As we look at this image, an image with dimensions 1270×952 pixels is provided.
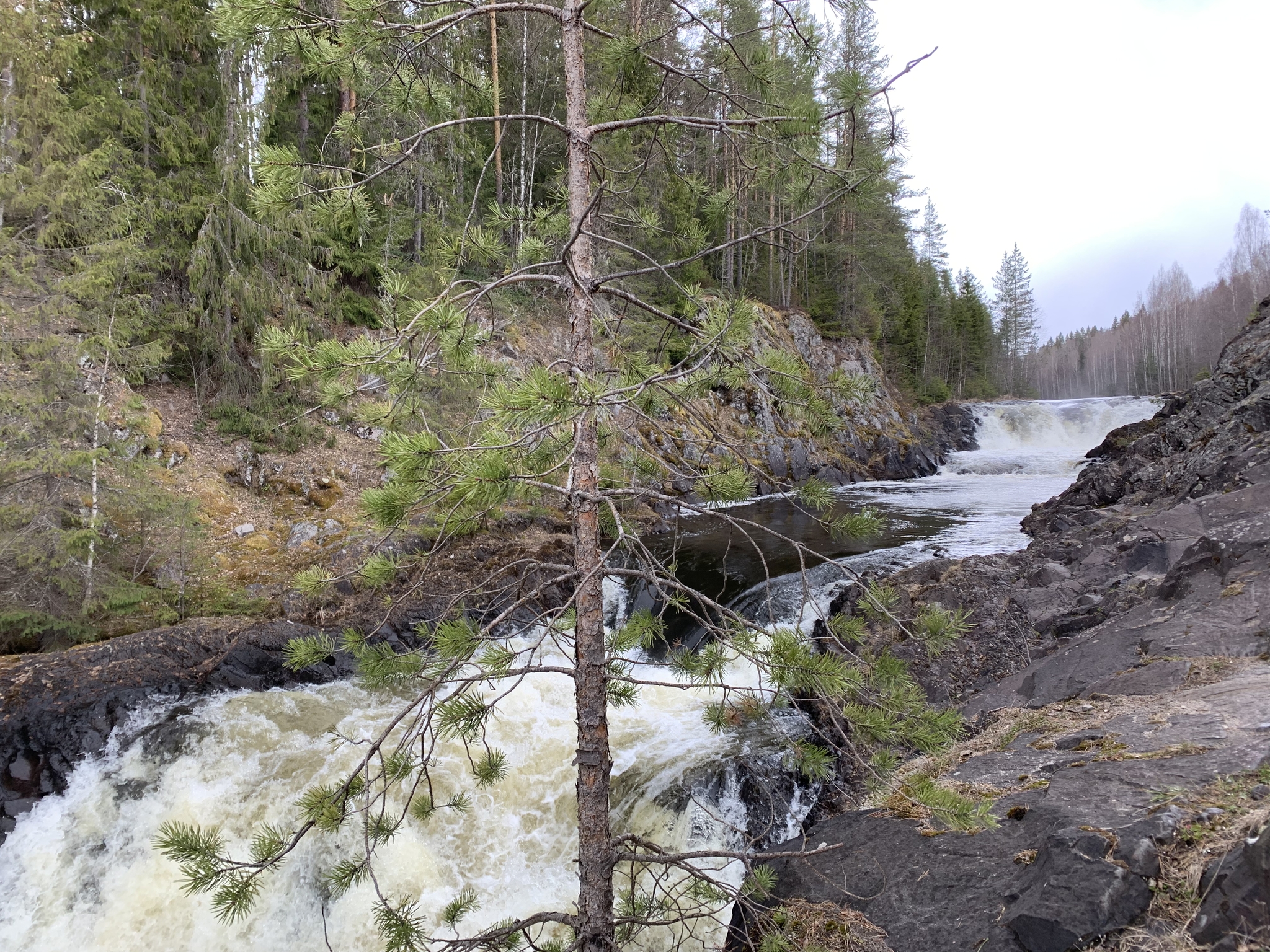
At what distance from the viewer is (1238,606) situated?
4891 mm

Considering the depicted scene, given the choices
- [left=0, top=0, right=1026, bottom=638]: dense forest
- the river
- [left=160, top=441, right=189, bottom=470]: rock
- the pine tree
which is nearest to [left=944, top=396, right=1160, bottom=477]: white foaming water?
[left=0, top=0, right=1026, bottom=638]: dense forest

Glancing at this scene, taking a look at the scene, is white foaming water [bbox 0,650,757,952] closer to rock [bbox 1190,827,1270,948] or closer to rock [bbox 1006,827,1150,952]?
rock [bbox 1006,827,1150,952]

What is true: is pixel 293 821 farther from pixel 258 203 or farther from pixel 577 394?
pixel 577 394

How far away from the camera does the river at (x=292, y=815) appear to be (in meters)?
4.79

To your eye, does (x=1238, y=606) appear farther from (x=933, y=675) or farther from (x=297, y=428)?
(x=297, y=428)

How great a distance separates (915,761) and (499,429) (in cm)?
432

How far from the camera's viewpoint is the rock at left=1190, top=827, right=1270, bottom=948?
1.87 meters

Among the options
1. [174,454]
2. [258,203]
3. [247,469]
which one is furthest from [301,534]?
[258,203]

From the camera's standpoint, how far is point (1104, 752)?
11.4 feet

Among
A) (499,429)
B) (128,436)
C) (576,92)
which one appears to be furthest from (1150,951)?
(128,436)

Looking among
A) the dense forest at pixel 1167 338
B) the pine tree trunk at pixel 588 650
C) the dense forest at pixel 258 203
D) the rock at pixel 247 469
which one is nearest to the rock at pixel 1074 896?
the pine tree trunk at pixel 588 650

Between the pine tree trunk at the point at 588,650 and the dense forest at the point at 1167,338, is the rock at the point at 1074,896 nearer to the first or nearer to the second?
the pine tree trunk at the point at 588,650

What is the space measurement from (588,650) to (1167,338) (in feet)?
224

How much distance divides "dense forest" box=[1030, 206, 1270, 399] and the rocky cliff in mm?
35619
